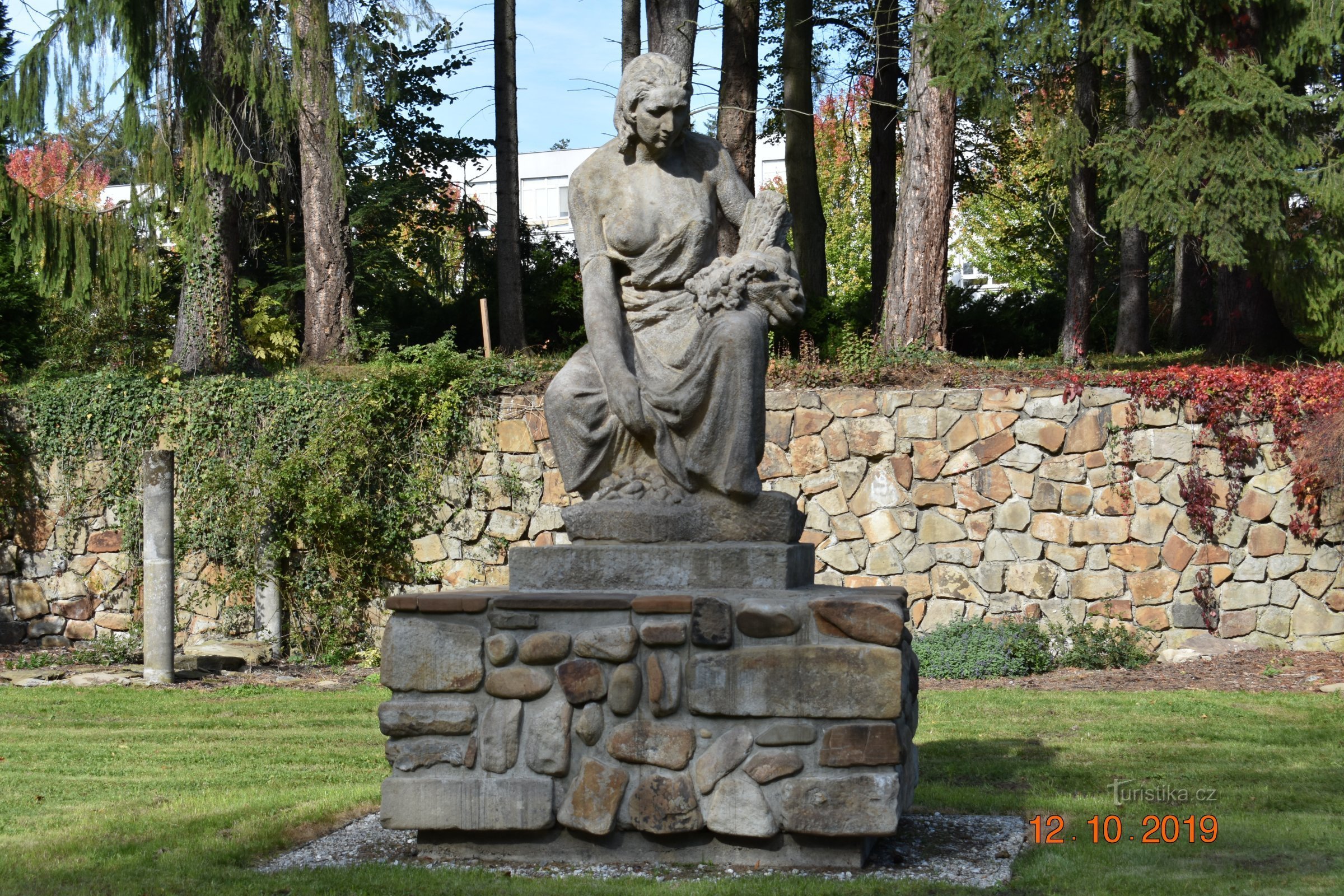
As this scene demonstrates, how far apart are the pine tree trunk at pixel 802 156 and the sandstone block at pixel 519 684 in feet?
40.5

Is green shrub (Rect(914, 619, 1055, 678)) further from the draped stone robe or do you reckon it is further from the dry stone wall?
the draped stone robe

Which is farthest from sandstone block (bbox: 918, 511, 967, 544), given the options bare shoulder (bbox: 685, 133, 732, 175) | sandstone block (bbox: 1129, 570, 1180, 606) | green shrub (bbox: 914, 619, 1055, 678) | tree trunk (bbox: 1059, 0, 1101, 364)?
bare shoulder (bbox: 685, 133, 732, 175)

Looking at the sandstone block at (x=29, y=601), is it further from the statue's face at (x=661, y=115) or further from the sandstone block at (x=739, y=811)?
the sandstone block at (x=739, y=811)

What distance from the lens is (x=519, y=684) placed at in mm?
4914

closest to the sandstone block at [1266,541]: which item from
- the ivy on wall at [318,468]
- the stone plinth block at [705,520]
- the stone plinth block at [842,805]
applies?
the ivy on wall at [318,468]

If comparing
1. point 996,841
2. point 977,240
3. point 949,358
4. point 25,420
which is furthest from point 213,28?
point 977,240

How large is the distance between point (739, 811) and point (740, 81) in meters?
11.5

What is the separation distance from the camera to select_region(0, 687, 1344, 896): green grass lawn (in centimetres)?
467

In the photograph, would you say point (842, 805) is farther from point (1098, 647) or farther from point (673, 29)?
point (673, 29)

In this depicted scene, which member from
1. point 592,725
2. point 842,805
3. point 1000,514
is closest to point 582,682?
point 592,725

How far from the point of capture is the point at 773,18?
2056 centimetres

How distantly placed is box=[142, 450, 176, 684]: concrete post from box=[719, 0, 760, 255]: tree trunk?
6.54 metres

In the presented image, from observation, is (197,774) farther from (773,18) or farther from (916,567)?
(773,18)

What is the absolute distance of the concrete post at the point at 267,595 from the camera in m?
12.0
